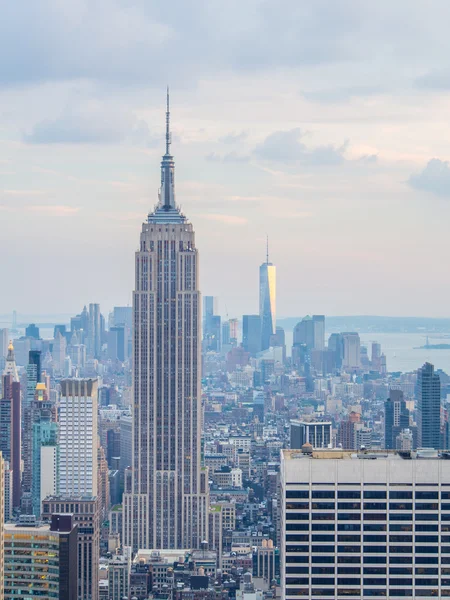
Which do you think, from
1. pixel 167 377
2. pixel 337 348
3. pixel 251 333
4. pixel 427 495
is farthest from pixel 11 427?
pixel 427 495

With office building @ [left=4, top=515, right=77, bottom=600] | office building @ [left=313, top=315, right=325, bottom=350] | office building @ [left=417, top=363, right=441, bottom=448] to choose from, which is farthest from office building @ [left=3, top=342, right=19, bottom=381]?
office building @ [left=4, top=515, right=77, bottom=600]

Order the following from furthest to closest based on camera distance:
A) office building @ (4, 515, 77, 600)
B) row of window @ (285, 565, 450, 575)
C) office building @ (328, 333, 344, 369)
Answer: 1. office building @ (328, 333, 344, 369)
2. office building @ (4, 515, 77, 600)
3. row of window @ (285, 565, 450, 575)

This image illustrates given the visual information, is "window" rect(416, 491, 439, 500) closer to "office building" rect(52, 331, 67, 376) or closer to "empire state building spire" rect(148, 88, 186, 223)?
"empire state building spire" rect(148, 88, 186, 223)

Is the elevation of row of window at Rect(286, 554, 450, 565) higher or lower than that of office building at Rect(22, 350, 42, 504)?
lower

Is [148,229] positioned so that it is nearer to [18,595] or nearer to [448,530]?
[18,595]

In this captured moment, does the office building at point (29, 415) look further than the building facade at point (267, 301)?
No

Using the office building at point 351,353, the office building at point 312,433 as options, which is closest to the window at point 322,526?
the office building at point 312,433

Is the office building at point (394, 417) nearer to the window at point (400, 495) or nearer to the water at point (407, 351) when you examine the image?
the water at point (407, 351)
